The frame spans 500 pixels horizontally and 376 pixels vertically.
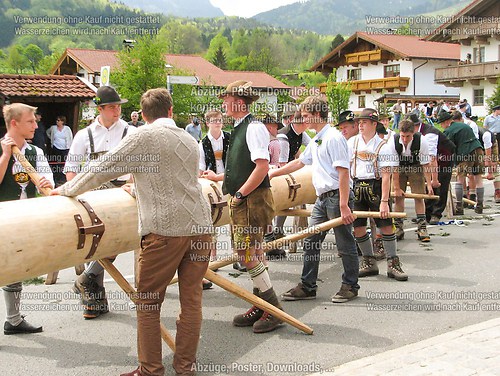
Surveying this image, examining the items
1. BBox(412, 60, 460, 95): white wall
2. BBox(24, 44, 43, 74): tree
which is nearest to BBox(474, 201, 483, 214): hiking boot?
BBox(412, 60, 460, 95): white wall

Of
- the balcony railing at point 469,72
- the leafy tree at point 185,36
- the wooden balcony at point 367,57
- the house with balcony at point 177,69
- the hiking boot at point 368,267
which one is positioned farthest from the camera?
the leafy tree at point 185,36

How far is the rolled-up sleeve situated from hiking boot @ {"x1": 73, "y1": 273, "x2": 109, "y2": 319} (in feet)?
6.69

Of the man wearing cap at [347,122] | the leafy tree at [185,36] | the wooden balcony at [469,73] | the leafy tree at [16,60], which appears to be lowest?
the man wearing cap at [347,122]

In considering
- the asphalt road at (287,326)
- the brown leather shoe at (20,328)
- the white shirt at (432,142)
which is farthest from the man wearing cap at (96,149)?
the white shirt at (432,142)

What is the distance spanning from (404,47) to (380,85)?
3.66 m

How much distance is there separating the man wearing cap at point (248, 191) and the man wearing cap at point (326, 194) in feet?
2.64

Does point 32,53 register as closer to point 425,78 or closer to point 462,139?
point 425,78

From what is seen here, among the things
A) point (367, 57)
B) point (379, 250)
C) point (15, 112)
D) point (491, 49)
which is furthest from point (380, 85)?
point (15, 112)

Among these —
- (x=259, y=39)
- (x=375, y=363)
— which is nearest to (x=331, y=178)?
(x=375, y=363)

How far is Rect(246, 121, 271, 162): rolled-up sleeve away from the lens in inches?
198

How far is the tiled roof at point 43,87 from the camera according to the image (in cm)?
1542

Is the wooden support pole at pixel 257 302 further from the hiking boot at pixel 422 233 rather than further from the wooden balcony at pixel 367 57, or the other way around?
the wooden balcony at pixel 367 57

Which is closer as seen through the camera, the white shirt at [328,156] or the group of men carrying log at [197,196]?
the group of men carrying log at [197,196]

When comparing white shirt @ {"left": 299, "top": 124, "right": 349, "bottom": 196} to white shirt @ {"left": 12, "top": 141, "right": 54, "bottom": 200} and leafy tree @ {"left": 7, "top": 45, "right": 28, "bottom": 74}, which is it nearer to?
white shirt @ {"left": 12, "top": 141, "right": 54, "bottom": 200}
